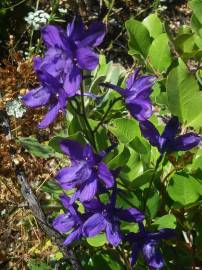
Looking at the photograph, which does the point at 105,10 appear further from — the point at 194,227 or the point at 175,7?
the point at 194,227

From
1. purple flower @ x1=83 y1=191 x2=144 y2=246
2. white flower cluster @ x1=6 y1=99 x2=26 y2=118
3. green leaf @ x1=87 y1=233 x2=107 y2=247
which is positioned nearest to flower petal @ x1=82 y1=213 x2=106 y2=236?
purple flower @ x1=83 y1=191 x2=144 y2=246

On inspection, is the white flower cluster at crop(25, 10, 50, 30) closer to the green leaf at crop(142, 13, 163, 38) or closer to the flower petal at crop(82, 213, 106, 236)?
the green leaf at crop(142, 13, 163, 38)

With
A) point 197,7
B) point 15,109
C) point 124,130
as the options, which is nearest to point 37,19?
point 15,109

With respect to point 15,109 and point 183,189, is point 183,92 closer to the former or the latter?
point 183,189

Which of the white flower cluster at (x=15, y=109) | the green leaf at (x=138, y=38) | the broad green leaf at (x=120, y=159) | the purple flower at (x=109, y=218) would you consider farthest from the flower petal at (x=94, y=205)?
the white flower cluster at (x=15, y=109)

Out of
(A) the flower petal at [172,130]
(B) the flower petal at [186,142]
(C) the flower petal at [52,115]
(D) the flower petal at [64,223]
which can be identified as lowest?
(D) the flower petal at [64,223]

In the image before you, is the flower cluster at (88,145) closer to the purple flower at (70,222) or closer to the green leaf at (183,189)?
the purple flower at (70,222)
